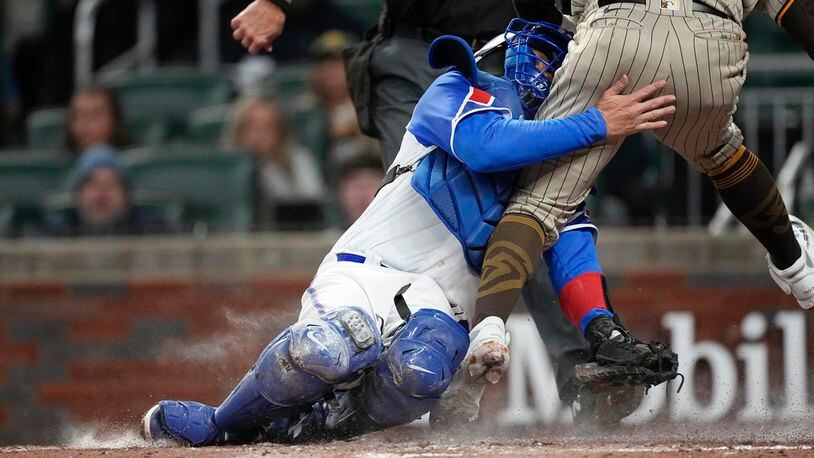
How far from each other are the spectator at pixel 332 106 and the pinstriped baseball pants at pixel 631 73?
346cm

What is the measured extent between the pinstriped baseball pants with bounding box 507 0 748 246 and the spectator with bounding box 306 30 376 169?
136 inches

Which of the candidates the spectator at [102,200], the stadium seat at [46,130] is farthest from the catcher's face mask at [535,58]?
the stadium seat at [46,130]

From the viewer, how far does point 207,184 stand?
7422 millimetres

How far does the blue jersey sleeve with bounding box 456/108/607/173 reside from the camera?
12.5ft

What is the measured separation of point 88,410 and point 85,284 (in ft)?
2.12

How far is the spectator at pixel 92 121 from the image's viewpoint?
26.3 ft

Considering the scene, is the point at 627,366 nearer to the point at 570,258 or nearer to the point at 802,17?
the point at 570,258

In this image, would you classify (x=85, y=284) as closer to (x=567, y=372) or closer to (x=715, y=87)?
(x=567, y=372)

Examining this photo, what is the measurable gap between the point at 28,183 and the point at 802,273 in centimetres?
522

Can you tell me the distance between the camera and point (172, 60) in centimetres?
1012

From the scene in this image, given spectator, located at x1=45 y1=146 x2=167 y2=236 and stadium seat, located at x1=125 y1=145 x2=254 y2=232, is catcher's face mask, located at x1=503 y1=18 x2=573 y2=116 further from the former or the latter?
spectator, located at x1=45 y1=146 x2=167 y2=236

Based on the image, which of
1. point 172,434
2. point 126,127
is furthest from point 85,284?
point 172,434

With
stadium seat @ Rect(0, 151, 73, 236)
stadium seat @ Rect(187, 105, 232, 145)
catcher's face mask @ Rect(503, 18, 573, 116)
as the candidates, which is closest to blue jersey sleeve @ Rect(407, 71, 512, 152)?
catcher's face mask @ Rect(503, 18, 573, 116)

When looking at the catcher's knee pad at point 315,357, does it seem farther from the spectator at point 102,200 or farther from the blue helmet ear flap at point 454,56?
the spectator at point 102,200
